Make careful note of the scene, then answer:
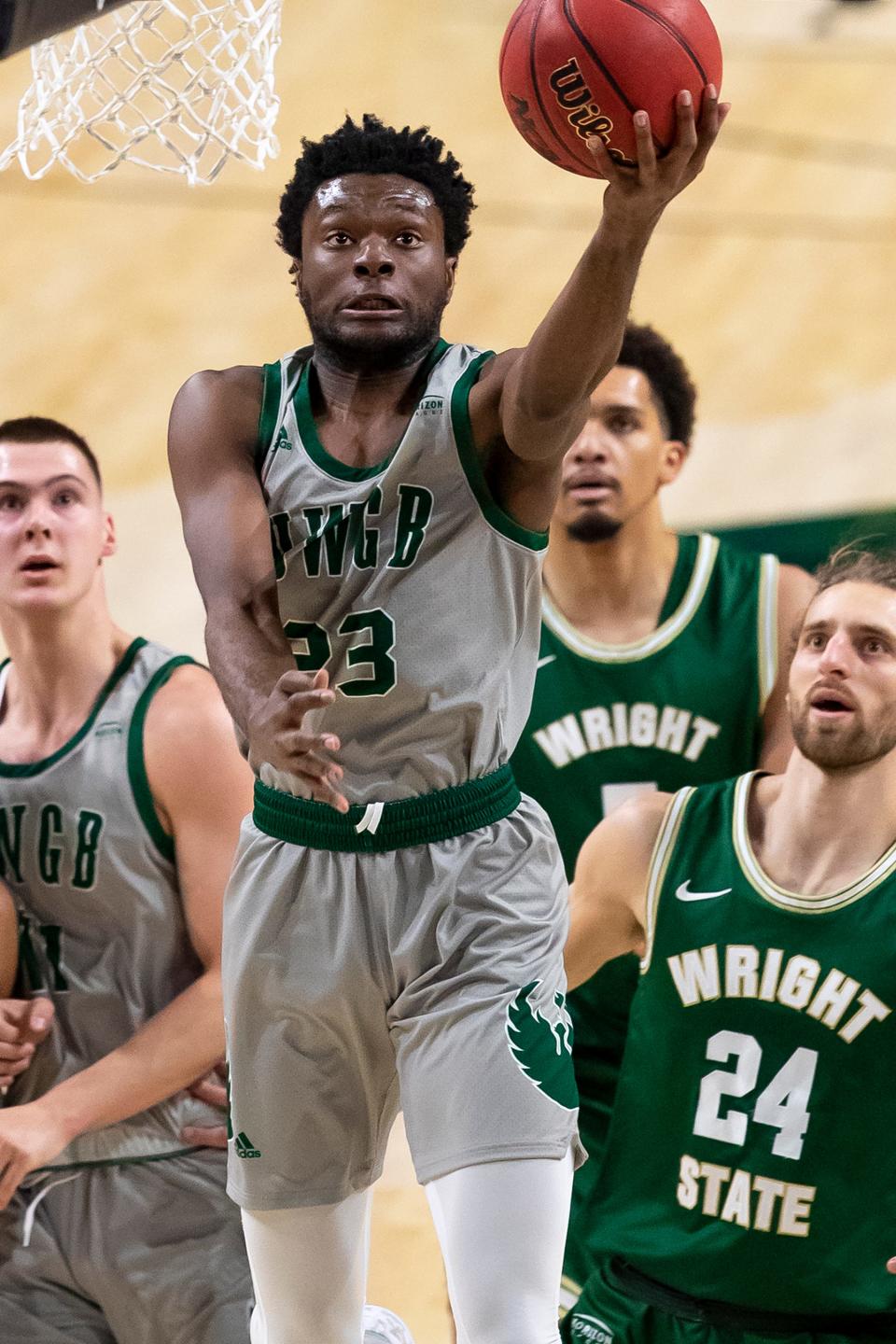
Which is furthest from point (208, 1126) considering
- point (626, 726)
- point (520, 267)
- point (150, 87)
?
point (520, 267)

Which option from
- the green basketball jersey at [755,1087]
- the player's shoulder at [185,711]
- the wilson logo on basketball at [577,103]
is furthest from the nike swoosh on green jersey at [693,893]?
the wilson logo on basketball at [577,103]

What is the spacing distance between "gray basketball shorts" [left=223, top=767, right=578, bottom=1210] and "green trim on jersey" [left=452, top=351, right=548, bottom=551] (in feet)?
1.16

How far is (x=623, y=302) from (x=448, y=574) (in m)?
0.48

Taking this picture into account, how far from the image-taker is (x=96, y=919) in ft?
12.9

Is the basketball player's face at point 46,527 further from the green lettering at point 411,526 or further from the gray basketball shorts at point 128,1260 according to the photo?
the green lettering at point 411,526

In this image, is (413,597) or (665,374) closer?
(413,597)

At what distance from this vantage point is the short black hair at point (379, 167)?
2.86m

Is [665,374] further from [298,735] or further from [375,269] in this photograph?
[298,735]

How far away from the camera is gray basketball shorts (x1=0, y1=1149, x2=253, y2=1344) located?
3830 millimetres

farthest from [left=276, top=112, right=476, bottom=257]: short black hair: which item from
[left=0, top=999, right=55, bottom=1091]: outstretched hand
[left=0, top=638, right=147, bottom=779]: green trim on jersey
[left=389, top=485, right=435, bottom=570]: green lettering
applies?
[left=0, top=999, right=55, bottom=1091]: outstretched hand

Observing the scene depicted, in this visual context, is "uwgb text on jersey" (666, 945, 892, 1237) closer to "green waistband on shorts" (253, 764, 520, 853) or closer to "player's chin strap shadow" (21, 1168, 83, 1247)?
"green waistband on shorts" (253, 764, 520, 853)

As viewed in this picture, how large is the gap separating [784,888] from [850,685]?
0.42 meters

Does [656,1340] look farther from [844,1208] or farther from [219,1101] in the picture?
[219,1101]

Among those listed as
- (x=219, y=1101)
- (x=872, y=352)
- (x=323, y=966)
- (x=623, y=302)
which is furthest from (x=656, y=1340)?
(x=872, y=352)
